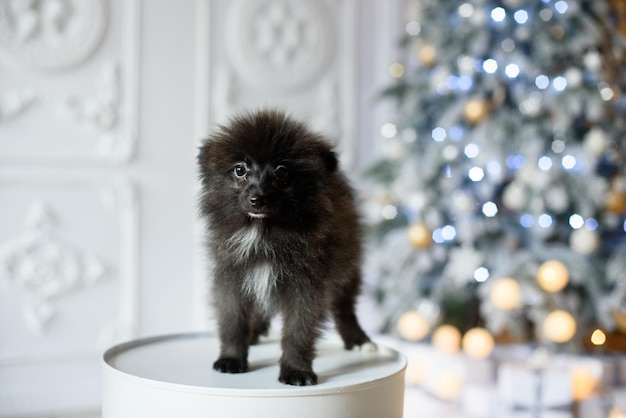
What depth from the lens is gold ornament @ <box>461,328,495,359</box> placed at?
321 cm

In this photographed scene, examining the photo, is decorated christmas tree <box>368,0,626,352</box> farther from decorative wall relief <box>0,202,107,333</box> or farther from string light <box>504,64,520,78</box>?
decorative wall relief <box>0,202,107,333</box>

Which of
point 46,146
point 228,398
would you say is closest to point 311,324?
point 228,398

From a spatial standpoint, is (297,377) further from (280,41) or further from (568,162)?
(280,41)

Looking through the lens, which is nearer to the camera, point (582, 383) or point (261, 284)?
point (261, 284)

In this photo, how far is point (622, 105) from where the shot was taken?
349cm

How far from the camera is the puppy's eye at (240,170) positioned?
4.18ft

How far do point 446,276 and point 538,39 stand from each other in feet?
4.29

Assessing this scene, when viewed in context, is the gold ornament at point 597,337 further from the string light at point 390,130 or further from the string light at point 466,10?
the string light at point 466,10

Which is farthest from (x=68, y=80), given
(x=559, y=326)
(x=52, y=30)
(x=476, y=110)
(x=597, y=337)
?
(x=597, y=337)

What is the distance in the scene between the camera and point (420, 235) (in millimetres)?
3422

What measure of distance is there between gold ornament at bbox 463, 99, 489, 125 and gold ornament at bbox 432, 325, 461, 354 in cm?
110

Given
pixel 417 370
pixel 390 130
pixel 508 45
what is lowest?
pixel 417 370

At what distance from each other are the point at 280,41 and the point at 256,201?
123 inches

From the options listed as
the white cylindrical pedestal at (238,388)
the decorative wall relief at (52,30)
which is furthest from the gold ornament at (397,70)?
the white cylindrical pedestal at (238,388)
